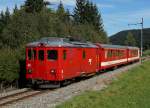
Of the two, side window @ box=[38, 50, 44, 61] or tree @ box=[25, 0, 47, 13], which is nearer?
side window @ box=[38, 50, 44, 61]

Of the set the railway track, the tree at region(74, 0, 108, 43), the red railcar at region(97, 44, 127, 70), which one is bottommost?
the railway track

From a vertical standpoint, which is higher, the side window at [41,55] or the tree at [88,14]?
the tree at [88,14]

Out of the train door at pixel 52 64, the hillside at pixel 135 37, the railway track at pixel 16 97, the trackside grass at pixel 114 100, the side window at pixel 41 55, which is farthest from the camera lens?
the hillside at pixel 135 37

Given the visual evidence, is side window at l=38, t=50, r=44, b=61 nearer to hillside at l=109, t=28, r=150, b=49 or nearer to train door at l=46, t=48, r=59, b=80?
train door at l=46, t=48, r=59, b=80

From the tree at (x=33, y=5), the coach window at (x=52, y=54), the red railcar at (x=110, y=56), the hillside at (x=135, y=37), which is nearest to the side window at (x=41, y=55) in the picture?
the coach window at (x=52, y=54)

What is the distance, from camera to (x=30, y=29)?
4950 centimetres

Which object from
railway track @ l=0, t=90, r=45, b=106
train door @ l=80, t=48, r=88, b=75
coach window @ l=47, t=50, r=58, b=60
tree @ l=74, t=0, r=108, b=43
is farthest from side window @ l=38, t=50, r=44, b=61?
tree @ l=74, t=0, r=108, b=43

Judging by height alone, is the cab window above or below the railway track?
above

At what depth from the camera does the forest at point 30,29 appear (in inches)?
957

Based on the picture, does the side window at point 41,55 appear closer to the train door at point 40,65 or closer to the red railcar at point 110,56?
the train door at point 40,65

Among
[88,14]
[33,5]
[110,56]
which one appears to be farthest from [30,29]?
[88,14]

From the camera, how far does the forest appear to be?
79.7 feet

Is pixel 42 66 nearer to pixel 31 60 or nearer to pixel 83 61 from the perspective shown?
pixel 31 60

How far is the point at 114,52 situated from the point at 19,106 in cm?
2732
